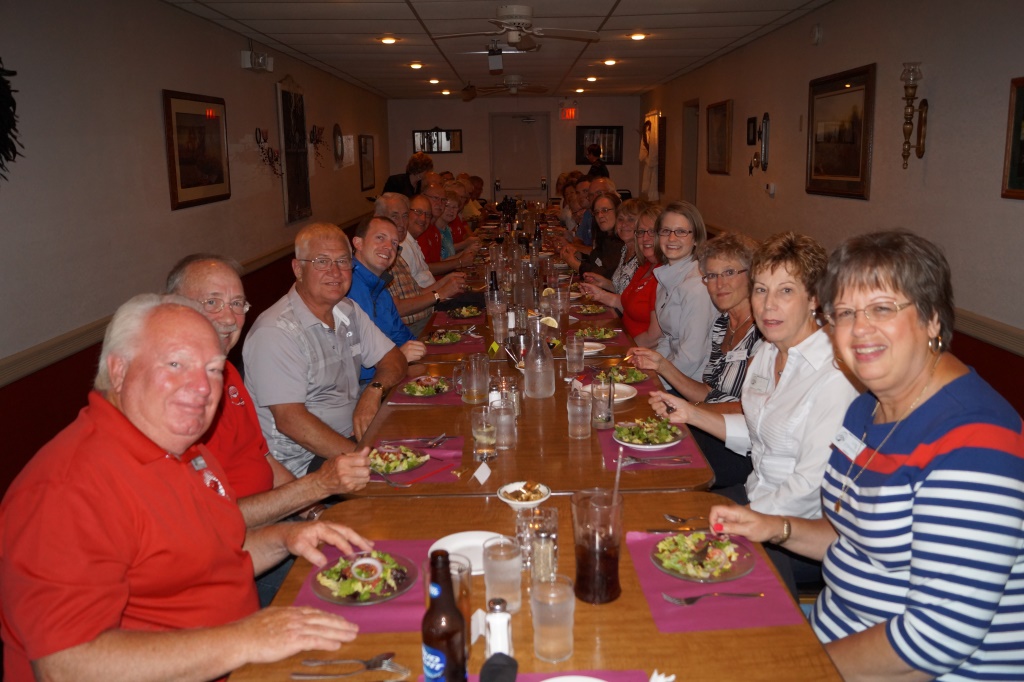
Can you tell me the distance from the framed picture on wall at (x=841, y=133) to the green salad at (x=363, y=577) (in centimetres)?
519

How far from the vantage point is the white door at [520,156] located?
15453mm

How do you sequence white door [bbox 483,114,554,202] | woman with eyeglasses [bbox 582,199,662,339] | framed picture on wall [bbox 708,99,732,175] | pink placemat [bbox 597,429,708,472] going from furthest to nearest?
white door [bbox 483,114,554,202] < framed picture on wall [bbox 708,99,732,175] < woman with eyeglasses [bbox 582,199,662,339] < pink placemat [bbox 597,429,708,472]

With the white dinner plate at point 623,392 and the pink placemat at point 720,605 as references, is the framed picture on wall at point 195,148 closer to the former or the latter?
the white dinner plate at point 623,392

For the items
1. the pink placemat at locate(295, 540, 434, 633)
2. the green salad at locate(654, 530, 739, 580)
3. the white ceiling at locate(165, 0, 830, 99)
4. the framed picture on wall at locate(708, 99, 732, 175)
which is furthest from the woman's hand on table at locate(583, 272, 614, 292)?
the framed picture on wall at locate(708, 99, 732, 175)

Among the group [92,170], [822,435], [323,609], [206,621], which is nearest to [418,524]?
[323,609]

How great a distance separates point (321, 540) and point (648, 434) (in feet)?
3.43

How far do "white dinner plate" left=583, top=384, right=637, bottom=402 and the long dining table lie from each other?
0.07m

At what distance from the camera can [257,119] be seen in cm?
754

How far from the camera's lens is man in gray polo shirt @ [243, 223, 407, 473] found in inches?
113

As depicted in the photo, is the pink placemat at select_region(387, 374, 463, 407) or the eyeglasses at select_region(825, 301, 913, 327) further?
the pink placemat at select_region(387, 374, 463, 407)

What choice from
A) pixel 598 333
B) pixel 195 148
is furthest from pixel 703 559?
pixel 195 148

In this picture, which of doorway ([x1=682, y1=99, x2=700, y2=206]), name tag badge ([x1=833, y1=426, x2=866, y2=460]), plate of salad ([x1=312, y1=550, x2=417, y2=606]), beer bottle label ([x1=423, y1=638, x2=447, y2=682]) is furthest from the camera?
doorway ([x1=682, y1=99, x2=700, y2=206])

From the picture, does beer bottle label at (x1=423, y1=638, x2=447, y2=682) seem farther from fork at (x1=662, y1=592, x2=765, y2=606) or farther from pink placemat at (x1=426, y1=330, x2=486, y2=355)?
pink placemat at (x1=426, y1=330, x2=486, y2=355)

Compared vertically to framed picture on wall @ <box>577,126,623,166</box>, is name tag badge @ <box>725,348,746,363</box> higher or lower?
lower
